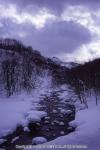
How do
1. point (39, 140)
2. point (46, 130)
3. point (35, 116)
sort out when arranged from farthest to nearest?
point (35, 116)
point (46, 130)
point (39, 140)

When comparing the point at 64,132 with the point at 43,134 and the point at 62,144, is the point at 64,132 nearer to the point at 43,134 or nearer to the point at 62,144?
the point at 43,134

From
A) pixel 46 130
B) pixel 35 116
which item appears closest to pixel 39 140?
pixel 46 130

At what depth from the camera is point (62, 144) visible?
13383 mm

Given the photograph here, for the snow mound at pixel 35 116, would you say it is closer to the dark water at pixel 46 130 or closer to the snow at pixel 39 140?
the dark water at pixel 46 130

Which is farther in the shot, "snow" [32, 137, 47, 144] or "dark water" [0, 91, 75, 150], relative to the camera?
"dark water" [0, 91, 75, 150]

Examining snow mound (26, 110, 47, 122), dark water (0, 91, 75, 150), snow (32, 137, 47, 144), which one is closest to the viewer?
snow (32, 137, 47, 144)

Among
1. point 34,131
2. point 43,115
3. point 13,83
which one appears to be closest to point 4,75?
point 13,83

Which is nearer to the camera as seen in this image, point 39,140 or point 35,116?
point 39,140

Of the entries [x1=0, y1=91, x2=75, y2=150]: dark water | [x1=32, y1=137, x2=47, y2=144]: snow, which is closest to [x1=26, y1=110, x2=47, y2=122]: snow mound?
[x1=0, y1=91, x2=75, y2=150]: dark water

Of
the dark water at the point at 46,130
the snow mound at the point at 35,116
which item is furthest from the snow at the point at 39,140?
the snow mound at the point at 35,116

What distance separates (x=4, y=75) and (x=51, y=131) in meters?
28.0

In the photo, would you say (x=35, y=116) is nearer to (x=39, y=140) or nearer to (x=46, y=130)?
(x=46, y=130)

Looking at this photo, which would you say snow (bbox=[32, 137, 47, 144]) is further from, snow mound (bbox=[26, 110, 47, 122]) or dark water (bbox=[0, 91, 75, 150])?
snow mound (bbox=[26, 110, 47, 122])

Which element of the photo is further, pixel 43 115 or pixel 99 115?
pixel 43 115
